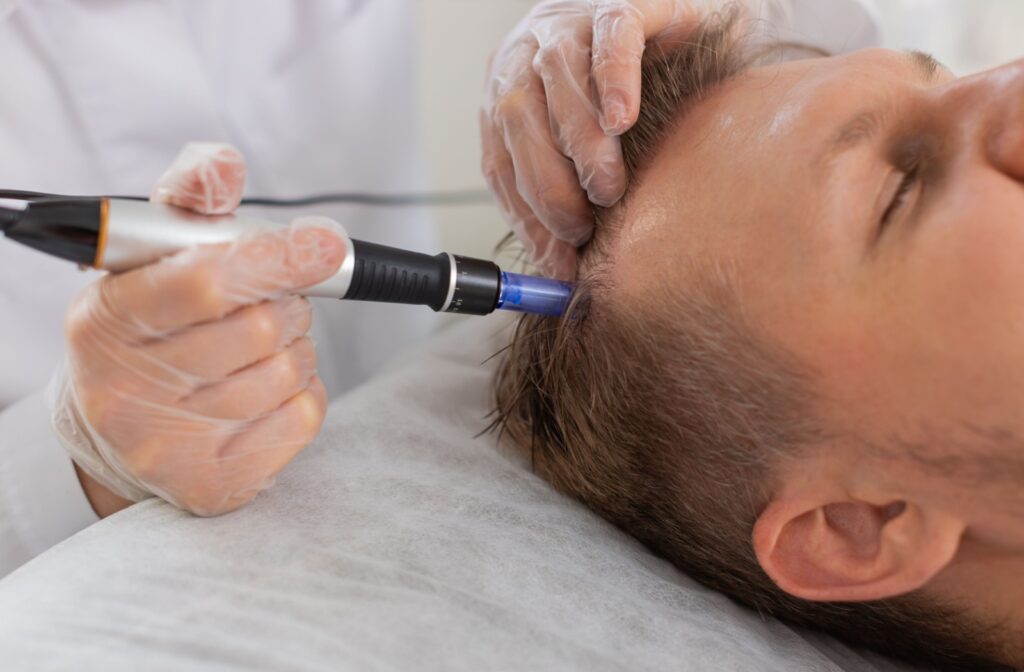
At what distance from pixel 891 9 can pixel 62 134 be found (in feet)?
5.32

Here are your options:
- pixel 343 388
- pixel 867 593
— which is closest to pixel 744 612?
pixel 867 593

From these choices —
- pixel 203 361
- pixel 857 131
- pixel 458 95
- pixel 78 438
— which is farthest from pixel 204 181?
pixel 458 95

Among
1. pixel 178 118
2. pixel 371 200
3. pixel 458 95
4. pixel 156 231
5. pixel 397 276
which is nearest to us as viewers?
pixel 156 231

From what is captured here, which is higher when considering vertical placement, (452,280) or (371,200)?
(452,280)

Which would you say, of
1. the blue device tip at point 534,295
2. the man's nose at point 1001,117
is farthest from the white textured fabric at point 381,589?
the man's nose at point 1001,117

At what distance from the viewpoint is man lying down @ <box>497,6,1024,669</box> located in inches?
27.8

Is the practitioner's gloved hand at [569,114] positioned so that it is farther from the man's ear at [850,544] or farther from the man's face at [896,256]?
the man's ear at [850,544]

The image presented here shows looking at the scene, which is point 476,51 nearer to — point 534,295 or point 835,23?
point 835,23

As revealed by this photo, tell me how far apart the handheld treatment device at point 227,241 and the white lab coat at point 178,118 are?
0.37 m

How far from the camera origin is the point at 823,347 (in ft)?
2.42

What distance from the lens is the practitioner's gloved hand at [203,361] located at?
70 centimetres

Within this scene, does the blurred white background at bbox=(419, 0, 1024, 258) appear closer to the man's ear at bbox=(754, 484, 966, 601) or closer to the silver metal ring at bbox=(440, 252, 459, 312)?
the silver metal ring at bbox=(440, 252, 459, 312)

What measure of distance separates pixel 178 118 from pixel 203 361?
1.75ft

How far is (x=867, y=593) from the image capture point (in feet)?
2.57
